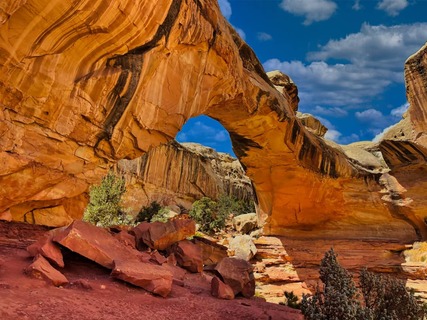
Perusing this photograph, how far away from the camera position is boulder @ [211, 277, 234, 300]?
679 cm

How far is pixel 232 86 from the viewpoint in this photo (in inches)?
427

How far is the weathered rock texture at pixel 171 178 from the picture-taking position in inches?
1388

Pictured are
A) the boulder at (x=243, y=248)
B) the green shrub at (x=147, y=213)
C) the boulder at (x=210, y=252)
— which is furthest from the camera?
the green shrub at (x=147, y=213)

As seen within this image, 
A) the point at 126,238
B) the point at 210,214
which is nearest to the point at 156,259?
the point at 126,238

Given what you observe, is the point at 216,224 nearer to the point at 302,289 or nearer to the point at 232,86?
the point at 302,289

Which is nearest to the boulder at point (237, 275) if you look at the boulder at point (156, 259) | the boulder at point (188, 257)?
the boulder at point (188, 257)

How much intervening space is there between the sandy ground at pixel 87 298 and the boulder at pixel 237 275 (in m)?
0.38

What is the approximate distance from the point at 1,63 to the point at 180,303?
16.0 feet

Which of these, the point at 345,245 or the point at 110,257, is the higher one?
the point at 345,245

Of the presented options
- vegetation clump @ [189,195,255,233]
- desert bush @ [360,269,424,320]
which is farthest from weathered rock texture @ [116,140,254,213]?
desert bush @ [360,269,424,320]

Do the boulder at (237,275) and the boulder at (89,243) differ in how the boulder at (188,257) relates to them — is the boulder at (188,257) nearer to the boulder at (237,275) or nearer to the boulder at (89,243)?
the boulder at (237,275)

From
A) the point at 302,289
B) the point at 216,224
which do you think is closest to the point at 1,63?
the point at 302,289

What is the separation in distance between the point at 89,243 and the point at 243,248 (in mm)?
13659

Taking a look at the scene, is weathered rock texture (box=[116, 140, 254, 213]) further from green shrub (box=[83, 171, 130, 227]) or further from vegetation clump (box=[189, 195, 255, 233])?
green shrub (box=[83, 171, 130, 227])
